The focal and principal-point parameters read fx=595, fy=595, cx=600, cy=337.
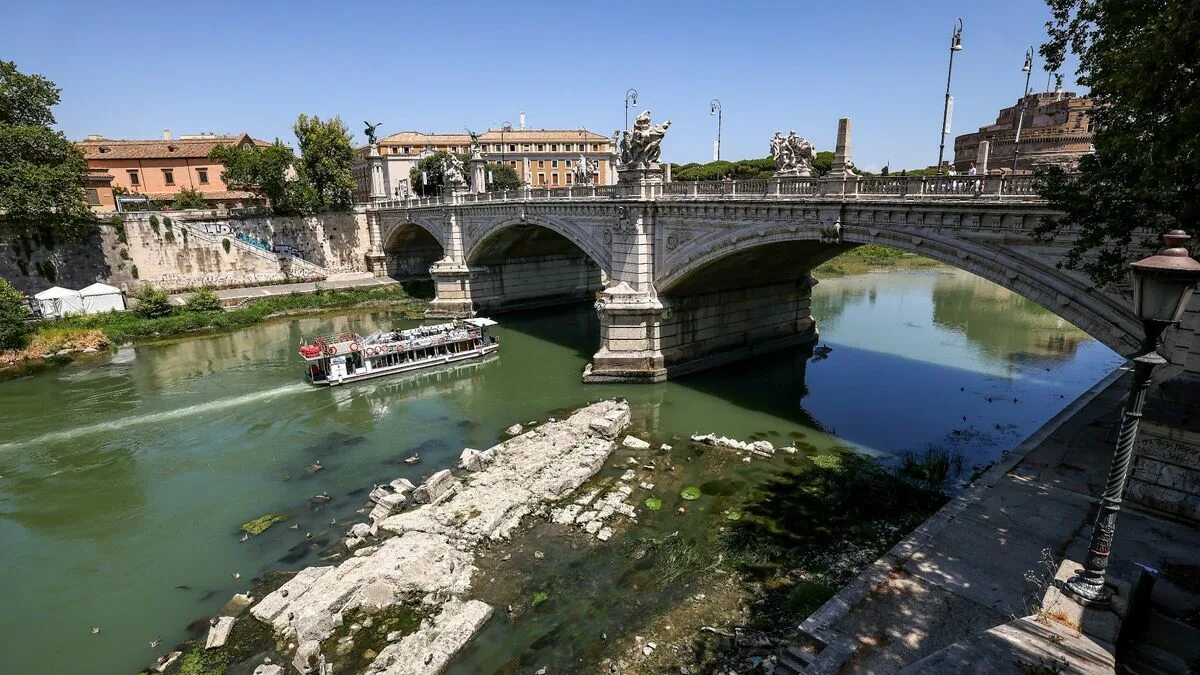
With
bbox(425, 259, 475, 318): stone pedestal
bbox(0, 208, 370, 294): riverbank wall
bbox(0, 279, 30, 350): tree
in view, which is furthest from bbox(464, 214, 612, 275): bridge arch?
bbox(0, 279, 30, 350): tree

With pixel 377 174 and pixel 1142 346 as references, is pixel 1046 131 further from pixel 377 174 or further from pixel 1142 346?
pixel 377 174

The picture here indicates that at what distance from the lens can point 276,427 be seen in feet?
67.5

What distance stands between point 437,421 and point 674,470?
9.30 metres

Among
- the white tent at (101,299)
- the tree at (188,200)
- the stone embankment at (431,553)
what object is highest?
the tree at (188,200)

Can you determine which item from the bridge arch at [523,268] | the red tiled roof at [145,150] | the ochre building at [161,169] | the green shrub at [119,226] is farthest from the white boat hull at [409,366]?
the red tiled roof at [145,150]

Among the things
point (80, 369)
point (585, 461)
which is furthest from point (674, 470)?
point (80, 369)

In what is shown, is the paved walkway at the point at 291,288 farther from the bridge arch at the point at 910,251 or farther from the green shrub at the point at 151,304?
the bridge arch at the point at 910,251

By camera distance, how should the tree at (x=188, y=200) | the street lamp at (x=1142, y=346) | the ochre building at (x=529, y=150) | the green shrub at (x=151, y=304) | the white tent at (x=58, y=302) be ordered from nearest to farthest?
the street lamp at (x=1142, y=346), the white tent at (x=58, y=302), the green shrub at (x=151, y=304), the tree at (x=188, y=200), the ochre building at (x=529, y=150)

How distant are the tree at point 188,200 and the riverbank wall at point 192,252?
7.75 meters

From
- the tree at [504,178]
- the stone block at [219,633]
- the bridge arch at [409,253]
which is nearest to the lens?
the stone block at [219,633]

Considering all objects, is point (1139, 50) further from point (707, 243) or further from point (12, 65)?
point (12, 65)

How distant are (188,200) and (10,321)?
28.2 meters

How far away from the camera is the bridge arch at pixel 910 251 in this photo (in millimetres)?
11914

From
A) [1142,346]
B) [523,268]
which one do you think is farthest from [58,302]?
[1142,346]
